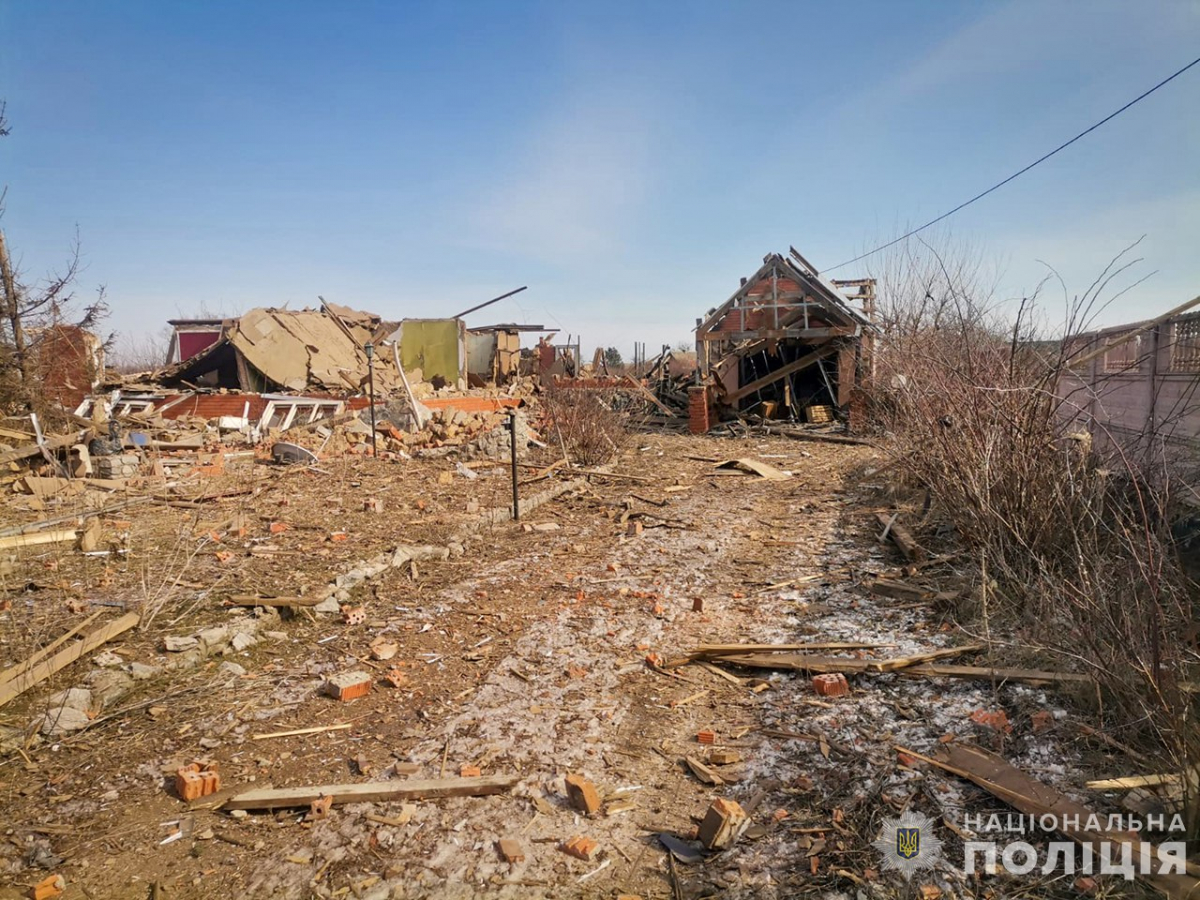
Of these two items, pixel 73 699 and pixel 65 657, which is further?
pixel 65 657

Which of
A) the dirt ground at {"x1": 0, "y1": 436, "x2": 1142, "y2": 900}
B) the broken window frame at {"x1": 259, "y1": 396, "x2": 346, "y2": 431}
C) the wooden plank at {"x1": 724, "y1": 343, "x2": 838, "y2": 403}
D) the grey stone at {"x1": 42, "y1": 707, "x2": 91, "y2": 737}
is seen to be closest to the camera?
the dirt ground at {"x1": 0, "y1": 436, "x2": 1142, "y2": 900}

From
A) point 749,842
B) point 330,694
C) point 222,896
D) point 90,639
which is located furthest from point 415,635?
point 749,842

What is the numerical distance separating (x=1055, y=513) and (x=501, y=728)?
13.4 feet

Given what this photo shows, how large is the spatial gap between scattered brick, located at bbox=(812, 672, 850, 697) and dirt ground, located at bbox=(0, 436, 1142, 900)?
5cm

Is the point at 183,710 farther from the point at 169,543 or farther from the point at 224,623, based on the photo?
the point at 169,543

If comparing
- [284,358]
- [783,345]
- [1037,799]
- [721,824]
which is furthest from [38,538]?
[783,345]

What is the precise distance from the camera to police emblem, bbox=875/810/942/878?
100 inches

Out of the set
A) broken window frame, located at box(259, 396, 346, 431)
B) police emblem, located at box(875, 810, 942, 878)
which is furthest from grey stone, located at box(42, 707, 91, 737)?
broken window frame, located at box(259, 396, 346, 431)

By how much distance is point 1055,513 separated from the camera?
4.95 meters

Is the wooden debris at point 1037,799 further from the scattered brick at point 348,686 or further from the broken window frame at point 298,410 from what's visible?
the broken window frame at point 298,410

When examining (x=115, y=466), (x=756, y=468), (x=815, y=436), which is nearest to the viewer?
(x=115, y=466)

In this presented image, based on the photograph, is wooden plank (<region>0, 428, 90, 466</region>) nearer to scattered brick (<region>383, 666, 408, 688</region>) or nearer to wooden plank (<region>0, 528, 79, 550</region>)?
wooden plank (<region>0, 528, 79, 550</region>)

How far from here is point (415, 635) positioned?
4.93 metres

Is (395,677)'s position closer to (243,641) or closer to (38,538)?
(243,641)
